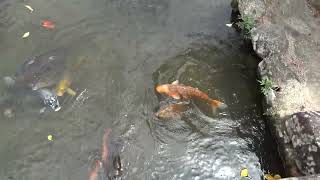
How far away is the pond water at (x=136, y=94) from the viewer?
666 centimetres

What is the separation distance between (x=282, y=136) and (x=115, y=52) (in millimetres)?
3582

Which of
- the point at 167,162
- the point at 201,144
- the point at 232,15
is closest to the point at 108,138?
the point at 167,162

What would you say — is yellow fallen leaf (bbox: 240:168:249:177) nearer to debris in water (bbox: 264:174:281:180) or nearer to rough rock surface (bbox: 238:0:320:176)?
debris in water (bbox: 264:174:281:180)

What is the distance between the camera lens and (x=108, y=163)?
6477 millimetres

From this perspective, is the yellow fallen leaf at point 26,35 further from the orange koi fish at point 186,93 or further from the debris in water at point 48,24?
the orange koi fish at point 186,93

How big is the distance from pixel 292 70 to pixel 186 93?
2016mm

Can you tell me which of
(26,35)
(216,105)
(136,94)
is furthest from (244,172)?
(26,35)

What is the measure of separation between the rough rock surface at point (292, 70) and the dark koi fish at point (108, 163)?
273cm

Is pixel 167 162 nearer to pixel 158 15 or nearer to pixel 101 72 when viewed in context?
pixel 101 72

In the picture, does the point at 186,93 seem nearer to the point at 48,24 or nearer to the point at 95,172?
the point at 95,172

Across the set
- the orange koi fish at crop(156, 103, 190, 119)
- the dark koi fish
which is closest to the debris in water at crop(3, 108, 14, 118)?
the dark koi fish

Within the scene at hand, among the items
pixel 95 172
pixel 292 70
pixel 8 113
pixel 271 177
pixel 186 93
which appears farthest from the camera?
pixel 292 70

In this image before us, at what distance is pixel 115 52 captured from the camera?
26.6 ft

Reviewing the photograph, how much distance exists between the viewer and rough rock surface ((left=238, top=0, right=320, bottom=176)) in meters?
6.36
